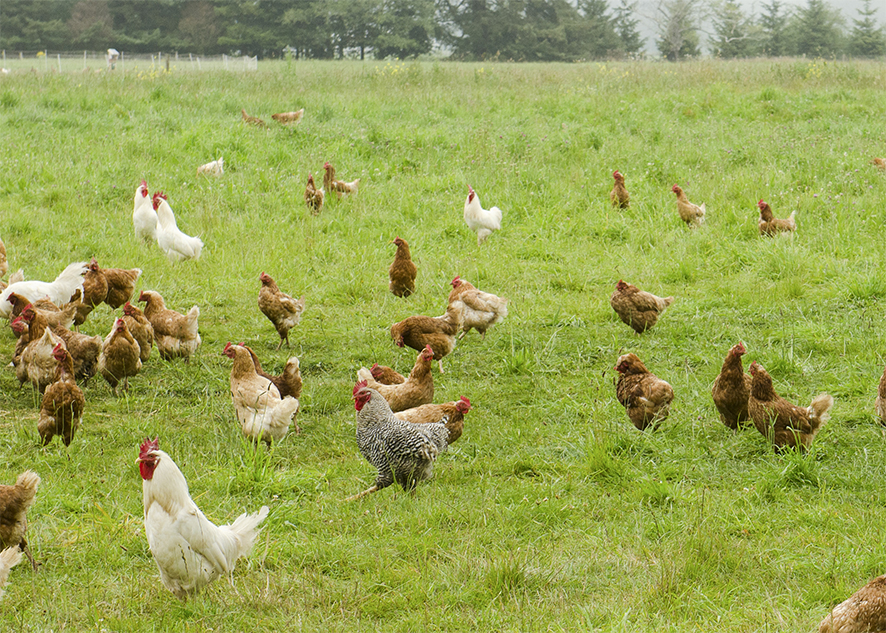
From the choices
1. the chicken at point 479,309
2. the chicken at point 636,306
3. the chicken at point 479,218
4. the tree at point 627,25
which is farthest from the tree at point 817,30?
the chicken at point 479,309

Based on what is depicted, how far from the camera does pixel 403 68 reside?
56.3 feet

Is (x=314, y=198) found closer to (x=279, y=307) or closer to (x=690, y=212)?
(x=279, y=307)

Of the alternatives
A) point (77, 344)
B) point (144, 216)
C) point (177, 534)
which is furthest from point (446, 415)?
point (144, 216)

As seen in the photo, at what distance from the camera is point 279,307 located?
20.5ft

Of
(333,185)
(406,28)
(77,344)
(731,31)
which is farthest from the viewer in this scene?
(731,31)

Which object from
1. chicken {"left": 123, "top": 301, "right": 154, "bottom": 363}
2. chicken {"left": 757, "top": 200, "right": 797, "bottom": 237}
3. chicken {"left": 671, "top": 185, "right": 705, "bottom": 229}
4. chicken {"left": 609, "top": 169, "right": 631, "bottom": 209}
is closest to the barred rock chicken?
chicken {"left": 123, "top": 301, "right": 154, "bottom": 363}

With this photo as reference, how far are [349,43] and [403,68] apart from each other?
2512 cm

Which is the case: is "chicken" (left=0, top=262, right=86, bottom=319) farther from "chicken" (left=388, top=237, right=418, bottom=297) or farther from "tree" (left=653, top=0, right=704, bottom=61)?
"tree" (left=653, top=0, right=704, bottom=61)

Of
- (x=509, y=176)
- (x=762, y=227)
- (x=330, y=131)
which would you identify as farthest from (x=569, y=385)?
(x=330, y=131)

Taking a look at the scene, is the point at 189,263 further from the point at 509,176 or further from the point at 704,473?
the point at 704,473

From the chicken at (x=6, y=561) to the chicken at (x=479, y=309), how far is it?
12.7 ft

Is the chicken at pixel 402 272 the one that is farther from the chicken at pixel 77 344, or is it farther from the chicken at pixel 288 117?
the chicken at pixel 288 117

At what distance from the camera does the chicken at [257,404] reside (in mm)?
4387

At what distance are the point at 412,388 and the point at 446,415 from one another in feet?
1.76
